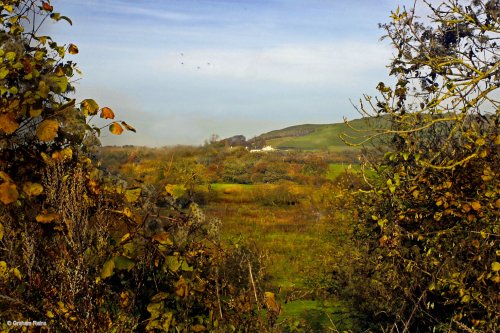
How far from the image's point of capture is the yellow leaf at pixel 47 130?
4578 millimetres

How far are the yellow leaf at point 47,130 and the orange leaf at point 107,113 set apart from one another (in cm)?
55

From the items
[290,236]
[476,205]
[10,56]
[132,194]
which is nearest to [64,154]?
[132,194]

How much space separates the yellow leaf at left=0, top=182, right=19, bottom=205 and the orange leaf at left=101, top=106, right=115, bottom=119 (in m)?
1.17

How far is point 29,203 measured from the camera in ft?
16.3

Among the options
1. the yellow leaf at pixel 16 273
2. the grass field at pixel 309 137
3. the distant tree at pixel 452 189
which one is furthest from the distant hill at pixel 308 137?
the yellow leaf at pixel 16 273

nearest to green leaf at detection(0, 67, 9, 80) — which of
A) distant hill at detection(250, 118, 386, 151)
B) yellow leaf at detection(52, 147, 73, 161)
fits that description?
yellow leaf at detection(52, 147, 73, 161)

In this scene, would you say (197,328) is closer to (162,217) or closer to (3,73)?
(162,217)

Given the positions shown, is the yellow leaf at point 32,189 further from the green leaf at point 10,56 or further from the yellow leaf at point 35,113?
the green leaf at point 10,56

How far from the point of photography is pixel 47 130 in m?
4.62

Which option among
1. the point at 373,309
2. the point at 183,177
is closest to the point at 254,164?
the point at 373,309

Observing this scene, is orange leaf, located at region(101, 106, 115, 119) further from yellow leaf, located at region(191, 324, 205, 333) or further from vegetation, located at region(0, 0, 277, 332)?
yellow leaf, located at region(191, 324, 205, 333)

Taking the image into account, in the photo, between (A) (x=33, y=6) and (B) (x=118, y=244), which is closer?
(B) (x=118, y=244)

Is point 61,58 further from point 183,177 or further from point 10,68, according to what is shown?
point 183,177

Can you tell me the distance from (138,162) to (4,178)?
311cm
